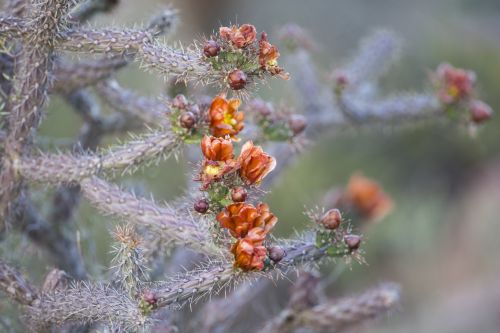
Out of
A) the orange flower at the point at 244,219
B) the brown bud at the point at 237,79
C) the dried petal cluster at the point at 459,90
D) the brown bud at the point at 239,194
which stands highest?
the dried petal cluster at the point at 459,90

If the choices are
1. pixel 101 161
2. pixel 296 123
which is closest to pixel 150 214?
pixel 101 161

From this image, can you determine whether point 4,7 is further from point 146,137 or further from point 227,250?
point 227,250

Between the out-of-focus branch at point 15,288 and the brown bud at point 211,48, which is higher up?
the brown bud at point 211,48

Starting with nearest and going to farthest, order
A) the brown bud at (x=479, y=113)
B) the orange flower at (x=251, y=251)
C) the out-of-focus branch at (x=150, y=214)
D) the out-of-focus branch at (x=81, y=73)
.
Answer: the orange flower at (x=251, y=251)
the out-of-focus branch at (x=150, y=214)
the out-of-focus branch at (x=81, y=73)
the brown bud at (x=479, y=113)

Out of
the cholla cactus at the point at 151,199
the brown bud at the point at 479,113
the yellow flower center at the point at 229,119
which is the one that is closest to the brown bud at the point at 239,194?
the cholla cactus at the point at 151,199

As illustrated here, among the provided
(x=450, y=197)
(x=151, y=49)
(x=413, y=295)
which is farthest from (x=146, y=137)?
(x=450, y=197)

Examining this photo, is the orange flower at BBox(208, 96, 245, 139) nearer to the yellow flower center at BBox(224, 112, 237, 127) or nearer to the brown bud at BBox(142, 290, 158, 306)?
the yellow flower center at BBox(224, 112, 237, 127)

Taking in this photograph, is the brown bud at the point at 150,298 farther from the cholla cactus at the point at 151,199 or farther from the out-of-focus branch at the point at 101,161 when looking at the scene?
the out-of-focus branch at the point at 101,161

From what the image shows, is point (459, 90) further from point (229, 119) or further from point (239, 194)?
point (239, 194)
